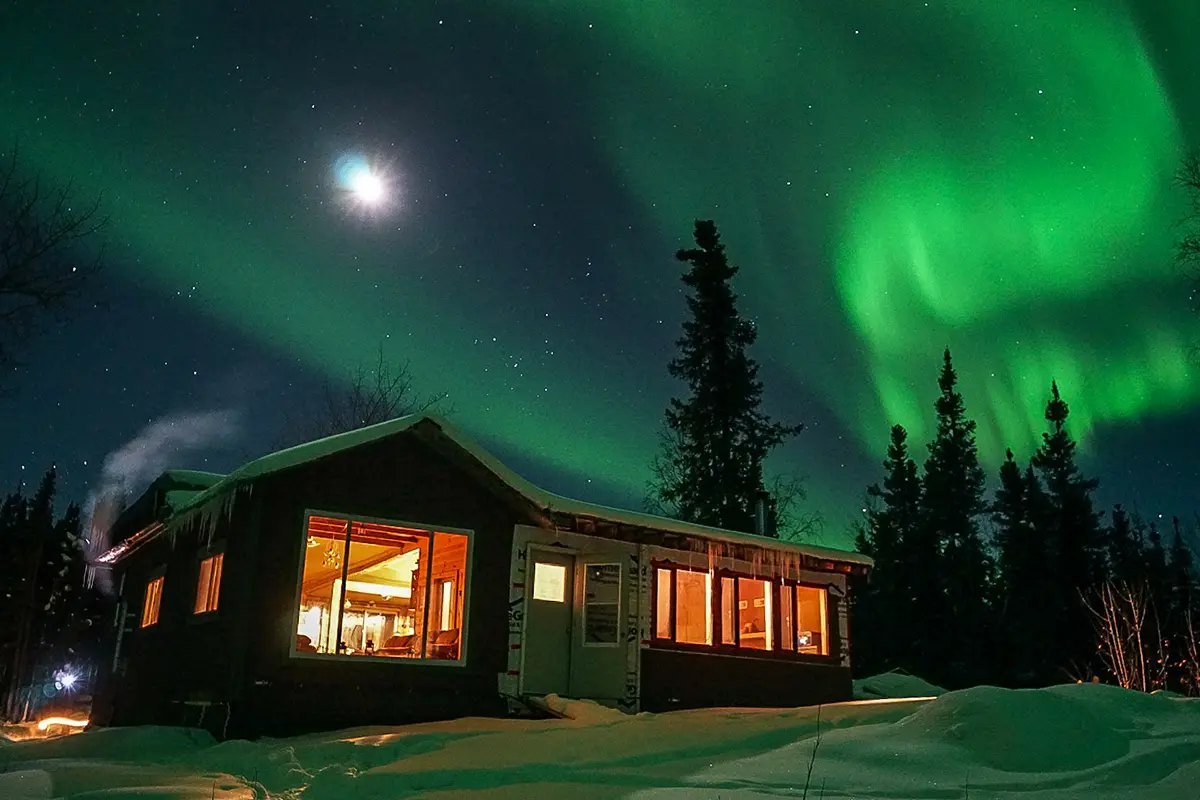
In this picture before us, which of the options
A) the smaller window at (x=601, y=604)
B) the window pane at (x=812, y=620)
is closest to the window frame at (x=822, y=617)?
the window pane at (x=812, y=620)

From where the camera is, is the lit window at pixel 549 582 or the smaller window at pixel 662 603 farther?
the smaller window at pixel 662 603

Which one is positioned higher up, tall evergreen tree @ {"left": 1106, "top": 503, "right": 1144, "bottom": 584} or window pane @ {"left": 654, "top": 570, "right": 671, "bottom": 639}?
tall evergreen tree @ {"left": 1106, "top": 503, "right": 1144, "bottom": 584}

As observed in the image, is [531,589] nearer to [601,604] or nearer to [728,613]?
[601,604]

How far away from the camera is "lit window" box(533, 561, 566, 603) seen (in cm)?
1393

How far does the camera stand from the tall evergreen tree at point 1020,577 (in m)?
39.0

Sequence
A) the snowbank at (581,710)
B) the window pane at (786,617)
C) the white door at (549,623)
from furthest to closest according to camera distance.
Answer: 1. the window pane at (786,617)
2. the white door at (549,623)
3. the snowbank at (581,710)

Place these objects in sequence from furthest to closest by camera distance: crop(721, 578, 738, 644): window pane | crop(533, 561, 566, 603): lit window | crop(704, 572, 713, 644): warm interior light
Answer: crop(721, 578, 738, 644): window pane → crop(704, 572, 713, 644): warm interior light → crop(533, 561, 566, 603): lit window

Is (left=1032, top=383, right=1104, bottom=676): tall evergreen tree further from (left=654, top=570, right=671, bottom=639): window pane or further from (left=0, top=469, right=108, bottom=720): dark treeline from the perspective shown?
(left=0, top=469, right=108, bottom=720): dark treeline

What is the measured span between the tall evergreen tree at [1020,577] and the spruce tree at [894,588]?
344 centimetres

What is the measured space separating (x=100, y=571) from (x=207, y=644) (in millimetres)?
10359

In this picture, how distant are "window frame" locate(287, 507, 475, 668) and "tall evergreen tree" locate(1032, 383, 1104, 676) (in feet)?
102

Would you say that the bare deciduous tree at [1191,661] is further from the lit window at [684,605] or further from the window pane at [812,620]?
the lit window at [684,605]

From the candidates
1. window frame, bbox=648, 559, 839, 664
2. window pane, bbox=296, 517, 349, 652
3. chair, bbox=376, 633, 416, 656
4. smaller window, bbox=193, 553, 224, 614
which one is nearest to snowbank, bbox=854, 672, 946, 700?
window frame, bbox=648, 559, 839, 664

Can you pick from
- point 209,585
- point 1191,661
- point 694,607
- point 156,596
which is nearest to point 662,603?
point 694,607
